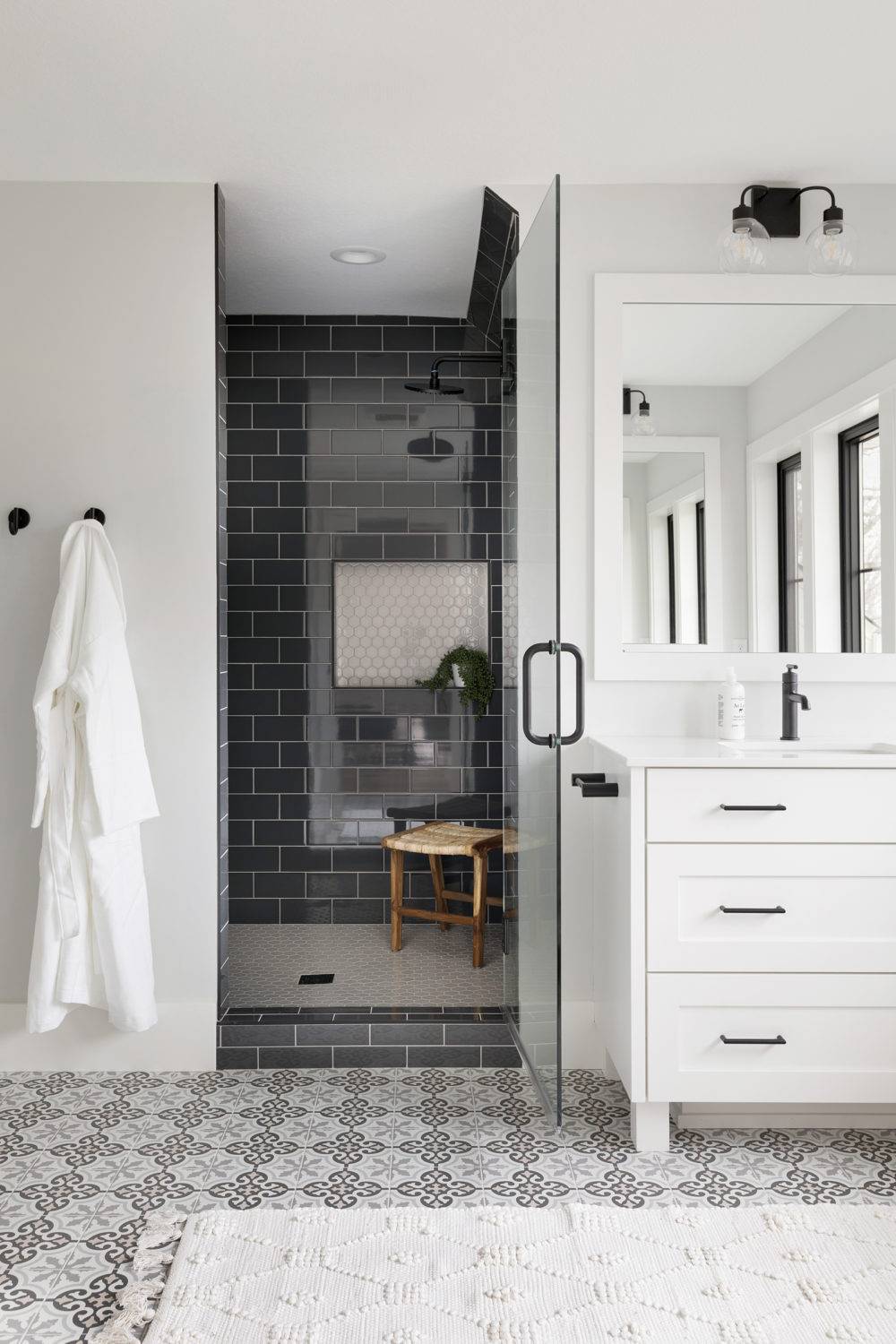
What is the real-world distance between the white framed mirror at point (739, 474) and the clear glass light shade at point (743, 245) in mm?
227

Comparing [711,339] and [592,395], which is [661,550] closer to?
[592,395]

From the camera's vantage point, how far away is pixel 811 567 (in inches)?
115

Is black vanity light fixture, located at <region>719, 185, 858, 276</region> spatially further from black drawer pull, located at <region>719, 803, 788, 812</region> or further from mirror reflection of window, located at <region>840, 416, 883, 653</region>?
black drawer pull, located at <region>719, 803, 788, 812</region>

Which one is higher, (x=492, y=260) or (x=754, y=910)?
(x=492, y=260)

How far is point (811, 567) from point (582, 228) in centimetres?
121

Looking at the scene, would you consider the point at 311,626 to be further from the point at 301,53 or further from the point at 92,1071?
the point at 301,53

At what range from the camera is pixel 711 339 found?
2918 mm

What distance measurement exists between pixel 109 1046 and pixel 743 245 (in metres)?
2.88

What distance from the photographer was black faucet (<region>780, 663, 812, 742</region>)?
2.77m

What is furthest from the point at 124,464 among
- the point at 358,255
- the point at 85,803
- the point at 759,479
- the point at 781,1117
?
the point at 781,1117

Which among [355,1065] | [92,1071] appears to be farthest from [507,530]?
[92,1071]

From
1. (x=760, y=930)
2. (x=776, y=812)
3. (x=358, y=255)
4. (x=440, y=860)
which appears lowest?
(x=440, y=860)

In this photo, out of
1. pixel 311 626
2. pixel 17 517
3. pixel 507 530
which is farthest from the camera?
pixel 311 626

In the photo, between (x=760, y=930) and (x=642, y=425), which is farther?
(x=642, y=425)
